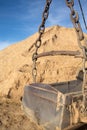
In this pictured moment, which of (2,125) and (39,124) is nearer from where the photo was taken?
(39,124)

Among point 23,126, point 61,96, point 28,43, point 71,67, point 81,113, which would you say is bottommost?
point 23,126

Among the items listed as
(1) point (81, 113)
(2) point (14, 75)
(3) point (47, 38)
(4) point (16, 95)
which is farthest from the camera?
(3) point (47, 38)

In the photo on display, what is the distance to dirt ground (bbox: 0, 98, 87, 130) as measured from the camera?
20.8 feet

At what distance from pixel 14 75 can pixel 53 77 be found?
1.50m

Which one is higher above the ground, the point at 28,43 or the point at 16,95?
the point at 28,43

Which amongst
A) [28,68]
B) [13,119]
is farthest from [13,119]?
[28,68]

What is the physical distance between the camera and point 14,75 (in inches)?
400

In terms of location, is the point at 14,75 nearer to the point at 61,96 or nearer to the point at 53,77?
the point at 53,77

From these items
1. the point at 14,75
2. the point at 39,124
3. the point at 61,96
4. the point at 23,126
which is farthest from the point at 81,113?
the point at 14,75

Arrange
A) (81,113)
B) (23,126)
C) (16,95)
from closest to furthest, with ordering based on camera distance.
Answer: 1. (81,113)
2. (23,126)
3. (16,95)

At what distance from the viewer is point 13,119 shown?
6965 mm

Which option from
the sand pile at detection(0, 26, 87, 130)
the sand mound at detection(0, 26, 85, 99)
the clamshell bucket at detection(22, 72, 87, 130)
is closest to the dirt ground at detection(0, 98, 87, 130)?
the sand pile at detection(0, 26, 87, 130)

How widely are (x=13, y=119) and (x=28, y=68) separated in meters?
3.80

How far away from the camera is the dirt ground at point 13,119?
250 inches
